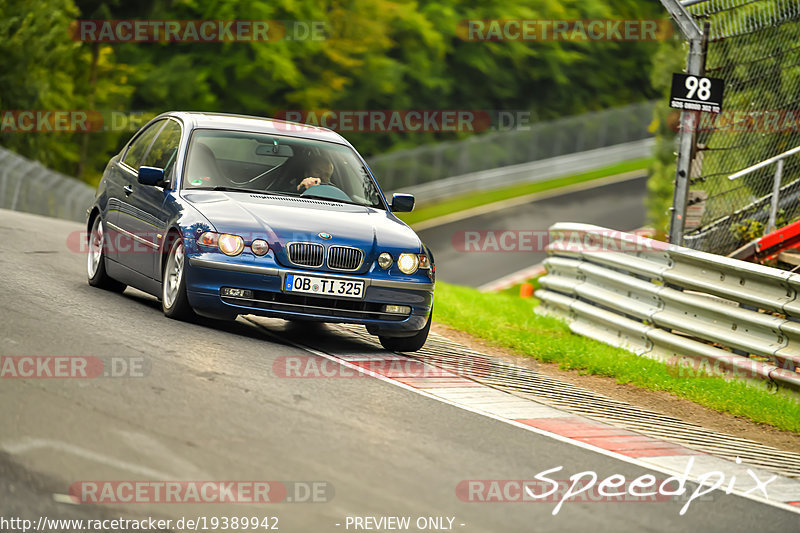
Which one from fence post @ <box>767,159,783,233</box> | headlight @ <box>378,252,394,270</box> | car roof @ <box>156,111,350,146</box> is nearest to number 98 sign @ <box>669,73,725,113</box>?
fence post @ <box>767,159,783,233</box>

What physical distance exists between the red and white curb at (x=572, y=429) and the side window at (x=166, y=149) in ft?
7.14

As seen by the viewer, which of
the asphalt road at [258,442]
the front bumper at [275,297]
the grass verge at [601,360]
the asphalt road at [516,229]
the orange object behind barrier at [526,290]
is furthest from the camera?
the asphalt road at [516,229]

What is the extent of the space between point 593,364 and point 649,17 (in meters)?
54.6

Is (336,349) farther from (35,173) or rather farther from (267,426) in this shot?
(35,173)

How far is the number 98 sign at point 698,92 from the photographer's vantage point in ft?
40.4

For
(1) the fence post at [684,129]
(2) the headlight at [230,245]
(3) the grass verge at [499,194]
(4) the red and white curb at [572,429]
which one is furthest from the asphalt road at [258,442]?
(3) the grass verge at [499,194]

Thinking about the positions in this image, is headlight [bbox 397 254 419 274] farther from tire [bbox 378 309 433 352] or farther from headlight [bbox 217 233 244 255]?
headlight [bbox 217 233 244 255]

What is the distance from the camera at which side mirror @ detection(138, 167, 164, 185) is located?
31.8 feet

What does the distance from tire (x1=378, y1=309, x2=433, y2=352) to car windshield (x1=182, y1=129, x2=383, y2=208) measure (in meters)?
1.29

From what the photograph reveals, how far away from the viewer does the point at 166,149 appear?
10.4 m

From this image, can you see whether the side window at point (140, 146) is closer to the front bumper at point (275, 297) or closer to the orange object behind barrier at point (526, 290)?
the front bumper at point (275, 297)

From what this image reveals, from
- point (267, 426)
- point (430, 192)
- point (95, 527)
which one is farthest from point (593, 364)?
point (430, 192)

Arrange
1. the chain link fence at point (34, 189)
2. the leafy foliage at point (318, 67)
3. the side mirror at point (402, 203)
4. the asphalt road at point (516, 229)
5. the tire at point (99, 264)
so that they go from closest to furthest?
the side mirror at point (402, 203) → the tire at point (99, 264) → the chain link fence at point (34, 189) → the asphalt road at point (516, 229) → the leafy foliage at point (318, 67)

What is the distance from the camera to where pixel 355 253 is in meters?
8.93
